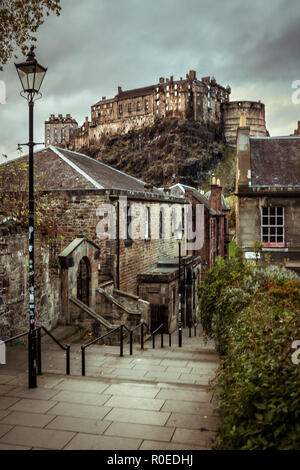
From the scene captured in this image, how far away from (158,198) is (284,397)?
62.9ft

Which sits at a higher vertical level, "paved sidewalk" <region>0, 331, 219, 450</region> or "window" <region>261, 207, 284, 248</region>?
"window" <region>261, 207, 284, 248</region>

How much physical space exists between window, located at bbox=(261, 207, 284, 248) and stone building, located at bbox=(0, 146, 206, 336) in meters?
4.66

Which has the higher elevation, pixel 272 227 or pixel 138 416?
pixel 272 227

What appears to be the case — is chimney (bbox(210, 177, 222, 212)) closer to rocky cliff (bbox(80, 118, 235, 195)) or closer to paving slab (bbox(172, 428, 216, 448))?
paving slab (bbox(172, 428, 216, 448))

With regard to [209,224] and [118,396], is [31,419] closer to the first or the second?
[118,396]

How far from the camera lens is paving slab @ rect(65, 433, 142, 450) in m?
4.74

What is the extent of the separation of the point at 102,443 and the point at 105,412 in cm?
93

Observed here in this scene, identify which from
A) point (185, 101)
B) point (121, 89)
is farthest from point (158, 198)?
point (121, 89)

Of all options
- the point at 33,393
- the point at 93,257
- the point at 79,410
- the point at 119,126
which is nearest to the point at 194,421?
the point at 79,410

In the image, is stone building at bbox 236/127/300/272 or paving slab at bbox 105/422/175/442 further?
stone building at bbox 236/127/300/272

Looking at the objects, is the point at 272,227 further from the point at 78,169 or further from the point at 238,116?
the point at 238,116

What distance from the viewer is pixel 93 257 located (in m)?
15.0

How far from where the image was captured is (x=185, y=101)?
99.1 metres

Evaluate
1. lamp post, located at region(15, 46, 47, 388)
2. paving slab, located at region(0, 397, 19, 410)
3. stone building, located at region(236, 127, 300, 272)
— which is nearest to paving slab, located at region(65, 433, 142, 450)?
paving slab, located at region(0, 397, 19, 410)
